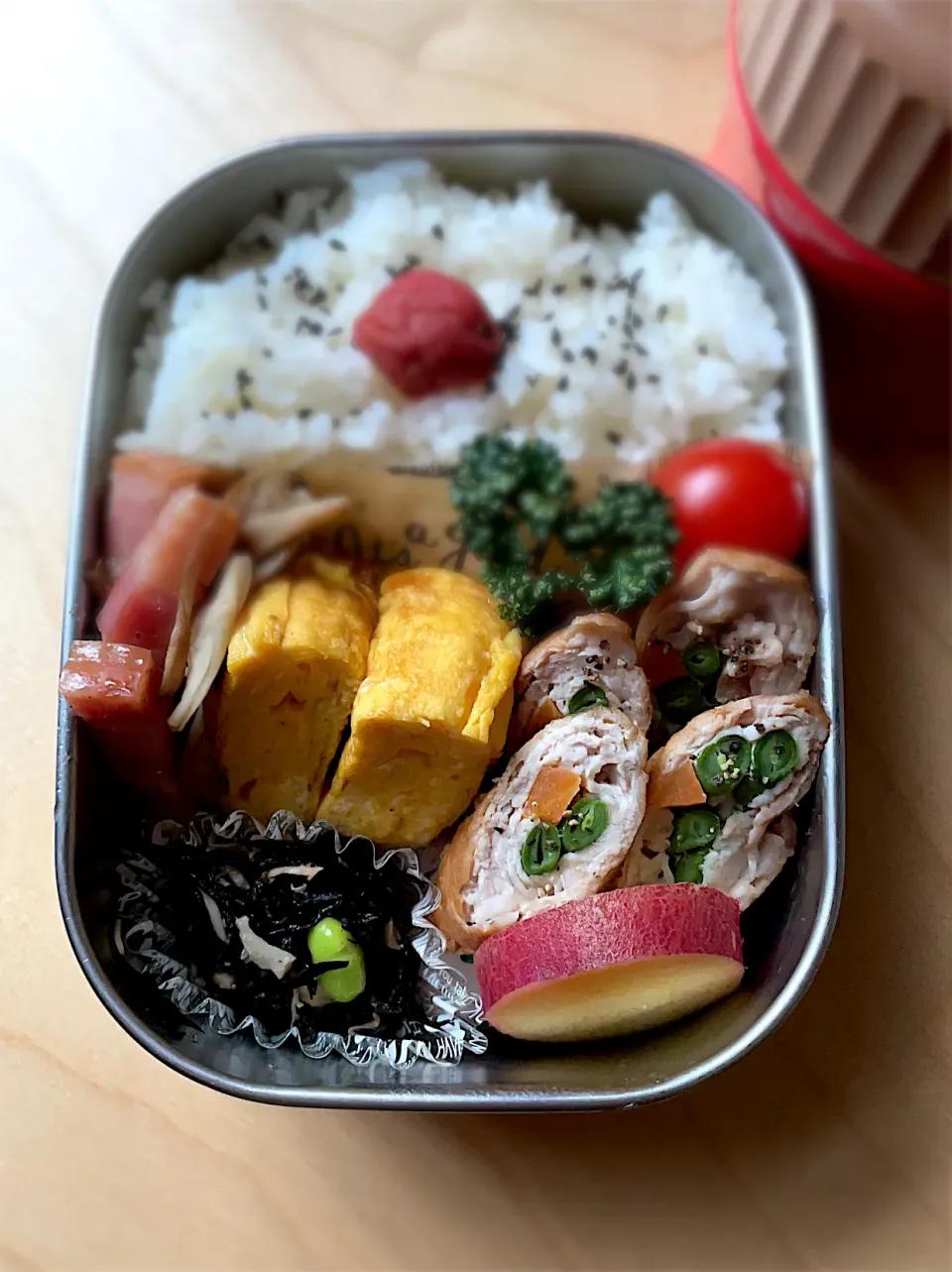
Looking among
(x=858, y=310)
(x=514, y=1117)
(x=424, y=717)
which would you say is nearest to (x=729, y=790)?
(x=424, y=717)

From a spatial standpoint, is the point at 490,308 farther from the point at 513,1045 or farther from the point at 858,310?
the point at 513,1045

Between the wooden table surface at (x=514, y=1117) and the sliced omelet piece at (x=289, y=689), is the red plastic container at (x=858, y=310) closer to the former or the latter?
the wooden table surface at (x=514, y=1117)

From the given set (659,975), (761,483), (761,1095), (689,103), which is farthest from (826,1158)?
(689,103)

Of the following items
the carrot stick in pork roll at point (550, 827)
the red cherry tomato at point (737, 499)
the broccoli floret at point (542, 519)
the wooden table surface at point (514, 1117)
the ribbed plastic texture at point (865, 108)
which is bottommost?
the wooden table surface at point (514, 1117)

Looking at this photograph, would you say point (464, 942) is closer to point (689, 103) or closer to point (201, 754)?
point (201, 754)

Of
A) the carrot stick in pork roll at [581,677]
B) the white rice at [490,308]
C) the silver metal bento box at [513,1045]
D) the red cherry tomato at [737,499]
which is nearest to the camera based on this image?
the silver metal bento box at [513,1045]

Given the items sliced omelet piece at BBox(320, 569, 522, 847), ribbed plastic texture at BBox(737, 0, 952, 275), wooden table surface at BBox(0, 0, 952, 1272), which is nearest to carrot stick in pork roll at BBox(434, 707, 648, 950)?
sliced omelet piece at BBox(320, 569, 522, 847)

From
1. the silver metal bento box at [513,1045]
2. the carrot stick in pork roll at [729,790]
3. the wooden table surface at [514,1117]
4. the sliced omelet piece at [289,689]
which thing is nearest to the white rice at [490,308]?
the silver metal bento box at [513,1045]
